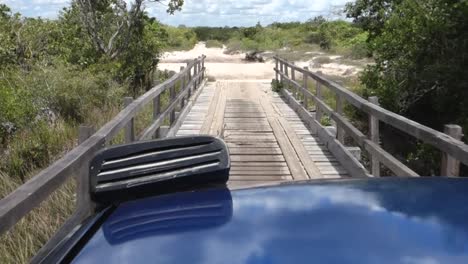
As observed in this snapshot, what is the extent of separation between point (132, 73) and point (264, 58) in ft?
106

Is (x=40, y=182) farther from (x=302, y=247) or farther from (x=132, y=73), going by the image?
(x=132, y=73)

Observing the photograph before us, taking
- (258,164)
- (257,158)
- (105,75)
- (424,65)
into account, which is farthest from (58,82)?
(424,65)

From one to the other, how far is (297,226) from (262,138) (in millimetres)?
7803

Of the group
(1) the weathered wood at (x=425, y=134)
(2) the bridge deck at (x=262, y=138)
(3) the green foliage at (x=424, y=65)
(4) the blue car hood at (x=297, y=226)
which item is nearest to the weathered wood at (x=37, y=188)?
(4) the blue car hood at (x=297, y=226)

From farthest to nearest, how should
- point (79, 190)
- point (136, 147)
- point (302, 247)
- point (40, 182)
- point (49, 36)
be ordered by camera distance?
point (49, 36)
point (79, 190)
point (40, 182)
point (136, 147)
point (302, 247)

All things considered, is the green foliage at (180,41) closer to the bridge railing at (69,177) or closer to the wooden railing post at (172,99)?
the wooden railing post at (172,99)

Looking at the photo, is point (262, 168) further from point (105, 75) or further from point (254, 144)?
point (105, 75)

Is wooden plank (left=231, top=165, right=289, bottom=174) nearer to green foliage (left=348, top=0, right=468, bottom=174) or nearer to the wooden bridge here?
the wooden bridge

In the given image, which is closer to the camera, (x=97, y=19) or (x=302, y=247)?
(x=302, y=247)

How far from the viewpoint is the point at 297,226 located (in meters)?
1.80

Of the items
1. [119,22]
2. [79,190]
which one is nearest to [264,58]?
[119,22]

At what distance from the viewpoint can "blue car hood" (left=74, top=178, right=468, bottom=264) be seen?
162 cm

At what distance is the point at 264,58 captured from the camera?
49500 mm

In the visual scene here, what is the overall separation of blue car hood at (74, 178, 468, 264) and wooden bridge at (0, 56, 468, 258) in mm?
464
